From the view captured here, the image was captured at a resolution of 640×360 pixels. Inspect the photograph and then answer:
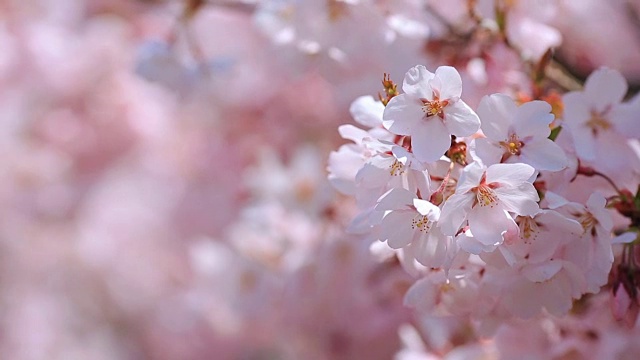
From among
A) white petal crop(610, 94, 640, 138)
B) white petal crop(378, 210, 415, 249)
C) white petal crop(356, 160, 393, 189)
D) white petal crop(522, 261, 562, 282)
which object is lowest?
white petal crop(522, 261, 562, 282)

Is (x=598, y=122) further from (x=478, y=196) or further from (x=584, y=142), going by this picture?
(x=478, y=196)

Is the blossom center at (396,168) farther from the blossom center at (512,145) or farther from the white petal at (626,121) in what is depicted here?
the white petal at (626,121)

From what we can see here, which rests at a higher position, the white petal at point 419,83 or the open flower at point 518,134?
the white petal at point 419,83

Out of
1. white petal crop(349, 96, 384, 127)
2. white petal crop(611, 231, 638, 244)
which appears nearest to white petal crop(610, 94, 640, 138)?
white petal crop(611, 231, 638, 244)

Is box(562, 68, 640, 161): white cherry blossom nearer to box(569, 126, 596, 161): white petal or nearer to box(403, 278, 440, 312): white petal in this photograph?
box(569, 126, 596, 161): white petal

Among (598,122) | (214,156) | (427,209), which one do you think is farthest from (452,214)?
(214,156)

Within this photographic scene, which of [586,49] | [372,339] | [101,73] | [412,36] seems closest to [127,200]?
[101,73]

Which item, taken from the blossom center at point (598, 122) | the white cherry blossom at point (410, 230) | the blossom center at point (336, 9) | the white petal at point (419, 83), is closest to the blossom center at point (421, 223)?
the white cherry blossom at point (410, 230)
